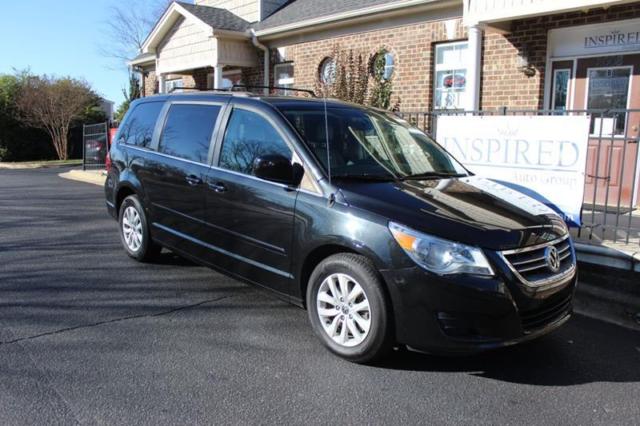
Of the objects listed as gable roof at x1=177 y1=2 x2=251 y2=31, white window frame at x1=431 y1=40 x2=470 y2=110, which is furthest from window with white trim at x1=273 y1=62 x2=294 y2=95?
white window frame at x1=431 y1=40 x2=470 y2=110

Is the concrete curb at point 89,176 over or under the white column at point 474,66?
under

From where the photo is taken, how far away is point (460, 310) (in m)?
3.28

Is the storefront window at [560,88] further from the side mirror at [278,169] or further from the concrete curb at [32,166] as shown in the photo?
the concrete curb at [32,166]

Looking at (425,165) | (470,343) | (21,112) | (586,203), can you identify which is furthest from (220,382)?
(21,112)

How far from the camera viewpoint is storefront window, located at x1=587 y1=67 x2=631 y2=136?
27.1 ft

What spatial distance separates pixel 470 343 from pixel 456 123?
401cm

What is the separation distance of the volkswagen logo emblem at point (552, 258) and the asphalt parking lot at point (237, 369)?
691 mm

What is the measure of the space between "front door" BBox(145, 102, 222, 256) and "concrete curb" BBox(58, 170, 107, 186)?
32.2 ft

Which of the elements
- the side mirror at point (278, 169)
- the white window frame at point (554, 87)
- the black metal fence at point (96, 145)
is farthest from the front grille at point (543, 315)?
the black metal fence at point (96, 145)

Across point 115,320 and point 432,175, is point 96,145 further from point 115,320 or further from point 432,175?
point 432,175

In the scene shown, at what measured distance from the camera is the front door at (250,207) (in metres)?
4.16

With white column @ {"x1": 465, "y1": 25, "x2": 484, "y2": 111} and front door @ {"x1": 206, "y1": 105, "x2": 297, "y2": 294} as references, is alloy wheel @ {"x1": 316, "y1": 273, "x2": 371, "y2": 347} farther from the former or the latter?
white column @ {"x1": 465, "y1": 25, "x2": 484, "y2": 111}

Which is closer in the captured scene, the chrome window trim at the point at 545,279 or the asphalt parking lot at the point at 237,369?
the asphalt parking lot at the point at 237,369

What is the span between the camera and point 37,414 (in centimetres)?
300
